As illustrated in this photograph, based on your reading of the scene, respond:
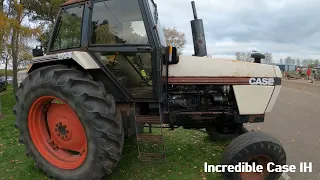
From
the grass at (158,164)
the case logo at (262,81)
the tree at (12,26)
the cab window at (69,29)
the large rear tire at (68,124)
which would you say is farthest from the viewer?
the tree at (12,26)

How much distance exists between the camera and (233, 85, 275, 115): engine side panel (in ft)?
13.1

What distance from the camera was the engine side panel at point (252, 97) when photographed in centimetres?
401

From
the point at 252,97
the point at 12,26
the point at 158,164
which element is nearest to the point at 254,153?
the point at 252,97

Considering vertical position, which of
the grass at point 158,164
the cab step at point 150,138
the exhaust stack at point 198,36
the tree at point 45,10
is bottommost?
the grass at point 158,164

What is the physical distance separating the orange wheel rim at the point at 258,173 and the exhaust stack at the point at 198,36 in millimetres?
1852

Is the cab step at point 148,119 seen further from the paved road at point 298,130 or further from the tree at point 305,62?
the tree at point 305,62

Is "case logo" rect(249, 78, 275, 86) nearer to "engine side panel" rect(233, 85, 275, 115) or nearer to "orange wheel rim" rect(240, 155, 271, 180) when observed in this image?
"engine side panel" rect(233, 85, 275, 115)

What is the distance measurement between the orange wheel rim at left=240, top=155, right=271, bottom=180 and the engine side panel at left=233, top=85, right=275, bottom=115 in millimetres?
809

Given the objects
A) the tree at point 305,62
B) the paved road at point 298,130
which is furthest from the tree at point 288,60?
the paved road at point 298,130

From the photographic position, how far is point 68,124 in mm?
3629

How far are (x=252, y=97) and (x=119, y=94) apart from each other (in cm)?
196

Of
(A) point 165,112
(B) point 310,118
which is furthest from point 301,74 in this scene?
(A) point 165,112

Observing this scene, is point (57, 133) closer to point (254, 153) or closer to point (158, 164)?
point (158, 164)

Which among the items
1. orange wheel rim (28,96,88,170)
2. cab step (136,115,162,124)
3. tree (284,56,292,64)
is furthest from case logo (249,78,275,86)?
tree (284,56,292,64)
